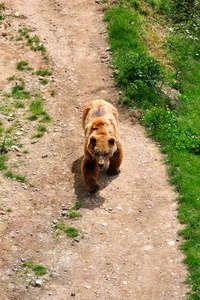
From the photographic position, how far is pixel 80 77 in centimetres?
1523

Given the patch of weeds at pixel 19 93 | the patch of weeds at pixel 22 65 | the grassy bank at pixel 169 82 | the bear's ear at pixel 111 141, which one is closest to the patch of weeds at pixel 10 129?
the patch of weeds at pixel 19 93

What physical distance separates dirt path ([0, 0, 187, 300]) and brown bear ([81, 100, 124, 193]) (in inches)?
16.0

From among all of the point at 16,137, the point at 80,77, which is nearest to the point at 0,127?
the point at 16,137

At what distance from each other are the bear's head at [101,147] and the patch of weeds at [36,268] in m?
2.50

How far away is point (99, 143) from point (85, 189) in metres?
1.43

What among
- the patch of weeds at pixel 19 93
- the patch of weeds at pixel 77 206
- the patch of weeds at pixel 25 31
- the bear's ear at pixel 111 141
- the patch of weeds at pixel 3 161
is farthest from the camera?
the patch of weeds at pixel 25 31

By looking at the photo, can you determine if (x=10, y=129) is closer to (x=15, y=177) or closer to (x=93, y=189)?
(x=15, y=177)

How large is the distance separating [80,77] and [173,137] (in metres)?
4.33

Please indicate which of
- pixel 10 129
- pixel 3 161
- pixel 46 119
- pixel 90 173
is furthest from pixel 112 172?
pixel 10 129

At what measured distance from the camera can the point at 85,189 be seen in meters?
10.5

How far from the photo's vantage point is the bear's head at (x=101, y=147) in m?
9.61

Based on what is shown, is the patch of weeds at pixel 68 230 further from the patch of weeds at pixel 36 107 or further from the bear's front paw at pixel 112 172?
the patch of weeds at pixel 36 107

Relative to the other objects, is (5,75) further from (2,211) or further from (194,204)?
(194,204)

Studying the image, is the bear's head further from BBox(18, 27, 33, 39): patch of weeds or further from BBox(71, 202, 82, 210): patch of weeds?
BBox(18, 27, 33, 39): patch of weeds
